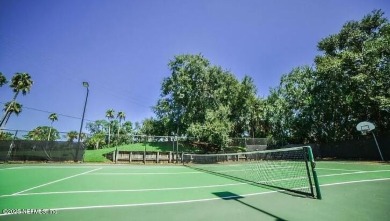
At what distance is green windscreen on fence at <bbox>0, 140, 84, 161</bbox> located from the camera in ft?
64.7

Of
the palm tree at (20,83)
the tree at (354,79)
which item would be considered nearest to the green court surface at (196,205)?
the tree at (354,79)

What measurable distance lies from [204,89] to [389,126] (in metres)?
26.0

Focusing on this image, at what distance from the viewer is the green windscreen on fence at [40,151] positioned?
19734 mm

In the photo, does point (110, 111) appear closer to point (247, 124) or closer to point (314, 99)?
point (247, 124)

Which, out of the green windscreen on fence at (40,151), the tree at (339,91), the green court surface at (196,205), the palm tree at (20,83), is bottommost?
the green court surface at (196,205)

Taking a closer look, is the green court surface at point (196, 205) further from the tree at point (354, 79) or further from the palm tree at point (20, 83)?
the palm tree at point (20, 83)

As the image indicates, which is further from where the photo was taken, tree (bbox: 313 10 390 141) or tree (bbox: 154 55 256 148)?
tree (bbox: 154 55 256 148)

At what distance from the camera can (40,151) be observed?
20797mm

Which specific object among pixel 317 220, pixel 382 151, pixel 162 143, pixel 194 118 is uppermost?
pixel 194 118

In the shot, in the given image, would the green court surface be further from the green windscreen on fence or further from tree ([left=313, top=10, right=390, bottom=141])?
tree ([left=313, top=10, right=390, bottom=141])

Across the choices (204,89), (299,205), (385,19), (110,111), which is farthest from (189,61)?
(110,111)

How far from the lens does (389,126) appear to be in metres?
28.3

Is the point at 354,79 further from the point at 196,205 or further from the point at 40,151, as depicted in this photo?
the point at 40,151

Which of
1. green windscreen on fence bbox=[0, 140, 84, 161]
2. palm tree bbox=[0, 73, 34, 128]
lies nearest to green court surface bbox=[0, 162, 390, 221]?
green windscreen on fence bbox=[0, 140, 84, 161]
